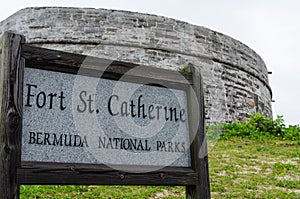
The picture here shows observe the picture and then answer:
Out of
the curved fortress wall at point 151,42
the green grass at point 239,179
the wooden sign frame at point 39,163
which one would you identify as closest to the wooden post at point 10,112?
the wooden sign frame at point 39,163

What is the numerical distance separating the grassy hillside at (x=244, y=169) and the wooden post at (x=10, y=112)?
225cm

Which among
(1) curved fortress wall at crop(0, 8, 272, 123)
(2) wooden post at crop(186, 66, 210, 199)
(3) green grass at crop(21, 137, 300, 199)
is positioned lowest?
(3) green grass at crop(21, 137, 300, 199)

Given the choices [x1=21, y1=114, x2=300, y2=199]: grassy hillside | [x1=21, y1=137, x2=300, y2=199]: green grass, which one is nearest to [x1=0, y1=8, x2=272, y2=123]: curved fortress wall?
[x1=21, y1=114, x2=300, y2=199]: grassy hillside

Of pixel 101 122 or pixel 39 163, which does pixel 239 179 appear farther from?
pixel 39 163

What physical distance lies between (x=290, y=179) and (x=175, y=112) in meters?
3.44

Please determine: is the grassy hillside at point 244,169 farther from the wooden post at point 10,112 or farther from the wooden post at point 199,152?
the wooden post at point 10,112

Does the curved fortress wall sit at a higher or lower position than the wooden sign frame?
higher

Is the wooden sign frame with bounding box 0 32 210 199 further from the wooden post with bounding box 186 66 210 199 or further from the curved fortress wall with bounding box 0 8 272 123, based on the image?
the curved fortress wall with bounding box 0 8 272 123

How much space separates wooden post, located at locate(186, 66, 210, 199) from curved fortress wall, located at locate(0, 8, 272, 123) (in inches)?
281

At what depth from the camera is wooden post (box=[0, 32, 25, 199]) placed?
2176 mm

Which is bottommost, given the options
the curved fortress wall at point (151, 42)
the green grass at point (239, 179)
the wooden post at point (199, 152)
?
the green grass at point (239, 179)

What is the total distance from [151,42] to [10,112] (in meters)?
8.21

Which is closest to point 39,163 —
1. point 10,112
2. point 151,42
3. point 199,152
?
point 10,112

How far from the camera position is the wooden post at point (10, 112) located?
85.7 inches
